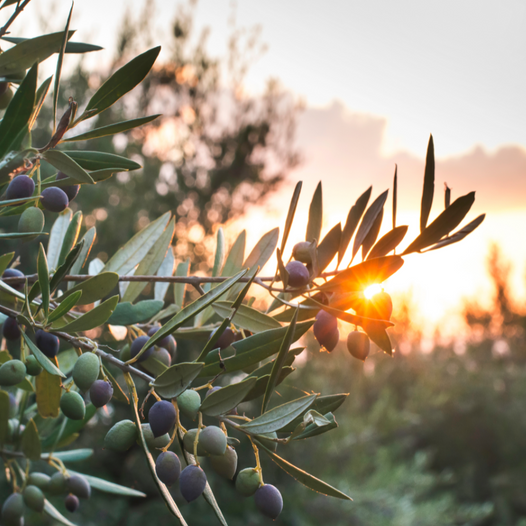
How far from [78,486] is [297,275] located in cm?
27

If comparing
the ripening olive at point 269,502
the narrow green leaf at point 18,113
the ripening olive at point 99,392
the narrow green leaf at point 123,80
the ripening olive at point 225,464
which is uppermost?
the narrow green leaf at point 123,80

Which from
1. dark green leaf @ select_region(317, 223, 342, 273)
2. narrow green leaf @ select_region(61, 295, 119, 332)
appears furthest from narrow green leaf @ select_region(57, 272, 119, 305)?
dark green leaf @ select_region(317, 223, 342, 273)

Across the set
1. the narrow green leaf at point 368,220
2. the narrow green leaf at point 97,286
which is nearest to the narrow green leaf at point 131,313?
the narrow green leaf at point 97,286

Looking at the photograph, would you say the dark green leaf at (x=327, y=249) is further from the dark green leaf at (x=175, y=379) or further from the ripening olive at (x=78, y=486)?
the ripening olive at (x=78, y=486)

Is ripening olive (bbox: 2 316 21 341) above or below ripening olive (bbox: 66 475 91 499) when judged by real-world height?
above

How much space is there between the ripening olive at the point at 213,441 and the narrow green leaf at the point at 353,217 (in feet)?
0.41

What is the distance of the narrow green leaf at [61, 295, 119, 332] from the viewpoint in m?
0.24

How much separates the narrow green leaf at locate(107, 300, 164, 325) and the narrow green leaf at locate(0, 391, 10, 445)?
0.38ft

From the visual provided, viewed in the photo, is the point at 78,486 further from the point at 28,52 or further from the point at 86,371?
the point at 28,52

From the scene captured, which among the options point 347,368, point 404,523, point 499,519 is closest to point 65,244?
point 404,523

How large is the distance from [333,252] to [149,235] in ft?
0.55

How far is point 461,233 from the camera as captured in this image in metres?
0.23

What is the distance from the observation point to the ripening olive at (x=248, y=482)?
0.24 m

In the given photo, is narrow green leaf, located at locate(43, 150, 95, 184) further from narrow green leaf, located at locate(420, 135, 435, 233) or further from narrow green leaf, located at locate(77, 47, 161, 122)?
narrow green leaf, located at locate(420, 135, 435, 233)
